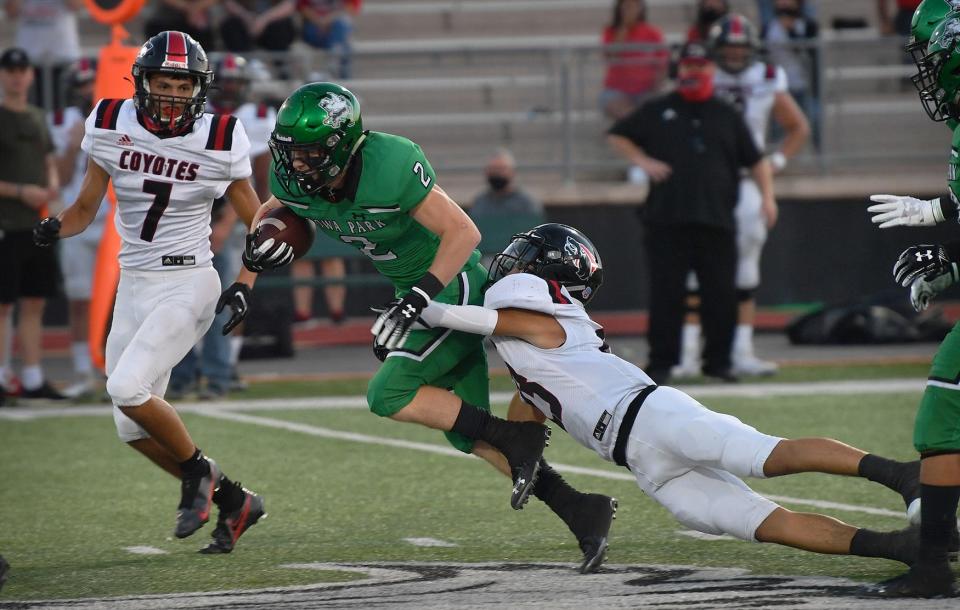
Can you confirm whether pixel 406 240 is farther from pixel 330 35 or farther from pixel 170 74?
pixel 330 35

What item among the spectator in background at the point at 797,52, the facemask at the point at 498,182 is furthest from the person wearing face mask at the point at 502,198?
the spectator in background at the point at 797,52

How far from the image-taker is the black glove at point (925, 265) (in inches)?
177

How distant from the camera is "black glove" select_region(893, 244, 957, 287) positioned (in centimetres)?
450

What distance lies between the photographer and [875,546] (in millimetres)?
4527

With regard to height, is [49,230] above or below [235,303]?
above

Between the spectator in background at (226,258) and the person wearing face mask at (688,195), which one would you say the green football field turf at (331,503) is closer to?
the spectator in background at (226,258)

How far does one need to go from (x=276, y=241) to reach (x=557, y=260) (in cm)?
93

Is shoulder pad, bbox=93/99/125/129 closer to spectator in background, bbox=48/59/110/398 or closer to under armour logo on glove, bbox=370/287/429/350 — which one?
under armour logo on glove, bbox=370/287/429/350

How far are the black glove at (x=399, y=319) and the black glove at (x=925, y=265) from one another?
1.43 meters

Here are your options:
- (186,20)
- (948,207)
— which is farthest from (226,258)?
(948,207)

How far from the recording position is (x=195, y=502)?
5.49 meters

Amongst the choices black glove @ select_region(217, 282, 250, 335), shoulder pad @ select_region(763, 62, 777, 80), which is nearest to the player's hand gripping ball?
black glove @ select_region(217, 282, 250, 335)

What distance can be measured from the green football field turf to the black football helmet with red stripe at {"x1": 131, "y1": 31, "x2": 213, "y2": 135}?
1.52 metres

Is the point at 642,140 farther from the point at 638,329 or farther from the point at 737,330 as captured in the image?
the point at 638,329
